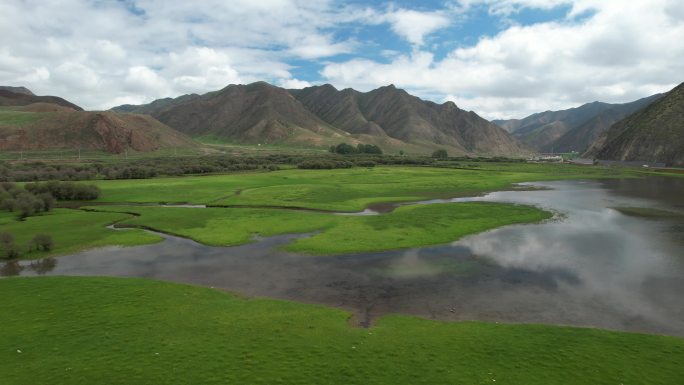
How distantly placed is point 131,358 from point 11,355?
487 centimetres

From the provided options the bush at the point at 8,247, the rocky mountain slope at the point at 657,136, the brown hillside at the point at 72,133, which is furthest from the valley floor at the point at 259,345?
the brown hillside at the point at 72,133

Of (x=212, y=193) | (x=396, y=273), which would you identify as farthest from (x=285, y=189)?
(x=396, y=273)

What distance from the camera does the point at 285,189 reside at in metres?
73.3

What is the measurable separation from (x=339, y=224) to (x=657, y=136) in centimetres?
16850

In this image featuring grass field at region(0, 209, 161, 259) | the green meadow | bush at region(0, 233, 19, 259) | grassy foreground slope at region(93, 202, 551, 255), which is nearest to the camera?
bush at region(0, 233, 19, 259)

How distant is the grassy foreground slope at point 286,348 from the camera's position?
15094mm

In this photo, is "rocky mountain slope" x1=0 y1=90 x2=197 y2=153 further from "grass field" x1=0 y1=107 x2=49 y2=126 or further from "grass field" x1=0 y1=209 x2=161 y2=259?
"grass field" x1=0 y1=209 x2=161 y2=259

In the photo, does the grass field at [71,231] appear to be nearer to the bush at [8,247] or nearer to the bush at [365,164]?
the bush at [8,247]

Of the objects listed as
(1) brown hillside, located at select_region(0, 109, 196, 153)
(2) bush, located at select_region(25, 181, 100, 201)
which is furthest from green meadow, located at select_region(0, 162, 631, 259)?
(1) brown hillside, located at select_region(0, 109, 196, 153)

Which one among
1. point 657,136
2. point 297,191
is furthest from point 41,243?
point 657,136

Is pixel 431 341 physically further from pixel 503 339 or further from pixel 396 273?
pixel 396 273

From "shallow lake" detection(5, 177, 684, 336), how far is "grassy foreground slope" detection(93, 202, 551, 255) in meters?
1.95

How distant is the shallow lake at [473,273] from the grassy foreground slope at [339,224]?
1.95m

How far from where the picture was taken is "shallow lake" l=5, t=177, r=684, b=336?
22672 mm
